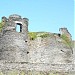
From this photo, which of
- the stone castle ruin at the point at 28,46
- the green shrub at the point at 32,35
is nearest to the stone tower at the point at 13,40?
the stone castle ruin at the point at 28,46

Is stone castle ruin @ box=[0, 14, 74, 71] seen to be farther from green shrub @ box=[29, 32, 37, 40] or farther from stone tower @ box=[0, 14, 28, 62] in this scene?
green shrub @ box=[29, 32, 37, 40]

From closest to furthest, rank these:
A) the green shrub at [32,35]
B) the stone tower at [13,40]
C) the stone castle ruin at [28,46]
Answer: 1. the stone tower at [13,40]
2. the stone castle ruin at [28,46]
3. the green shrub at [32,35]

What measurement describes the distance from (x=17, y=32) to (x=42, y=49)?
275 cm

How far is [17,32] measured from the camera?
3005cm

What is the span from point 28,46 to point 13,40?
160 cm

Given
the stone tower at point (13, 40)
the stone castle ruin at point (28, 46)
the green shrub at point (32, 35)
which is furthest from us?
the green shrub at point (32, 35)

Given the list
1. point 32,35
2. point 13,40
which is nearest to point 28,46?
point 32,35

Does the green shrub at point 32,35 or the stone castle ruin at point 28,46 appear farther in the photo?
the green shrub at point 32,35

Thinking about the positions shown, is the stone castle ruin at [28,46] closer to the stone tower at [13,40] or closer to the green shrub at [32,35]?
the stone tower at [13,40]

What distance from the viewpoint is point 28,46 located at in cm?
3044

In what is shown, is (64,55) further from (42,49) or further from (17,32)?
(17,32)

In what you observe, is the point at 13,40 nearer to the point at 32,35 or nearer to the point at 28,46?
the point at 28,46

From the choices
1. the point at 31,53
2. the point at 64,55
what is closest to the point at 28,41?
the point at 31,53

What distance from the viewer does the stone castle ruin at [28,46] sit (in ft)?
96.5
